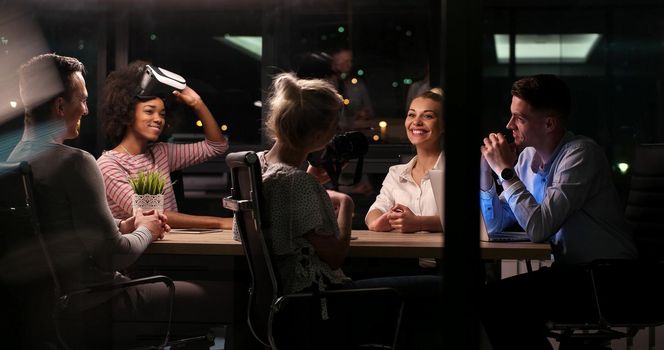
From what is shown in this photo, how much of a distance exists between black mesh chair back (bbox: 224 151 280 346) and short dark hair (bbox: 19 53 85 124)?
83 cm

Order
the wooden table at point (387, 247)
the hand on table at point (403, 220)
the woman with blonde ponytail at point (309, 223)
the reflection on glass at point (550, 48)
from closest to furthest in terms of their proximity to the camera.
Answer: the woman with blonde ponytail at point (309, 223) < the wooden table at point (387, 247) < the hand on table at point (403, 220) < the reflection on glass at point (550, 48)

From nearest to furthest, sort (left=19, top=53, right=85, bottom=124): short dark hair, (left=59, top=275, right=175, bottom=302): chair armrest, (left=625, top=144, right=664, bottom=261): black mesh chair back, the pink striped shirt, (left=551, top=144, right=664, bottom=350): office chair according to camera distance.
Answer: (left=59, top=275, right=175, bottom=302): chair armrest, (left=19, top=53, right=85, bottom=124): short dark hair, (left=551, top=144, right=664, bottom=350): office chair, the pink striped shirt, (left=625, top=144, right=664, bottom=261): black mesh chair back

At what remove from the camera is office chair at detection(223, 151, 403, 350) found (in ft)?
8.23

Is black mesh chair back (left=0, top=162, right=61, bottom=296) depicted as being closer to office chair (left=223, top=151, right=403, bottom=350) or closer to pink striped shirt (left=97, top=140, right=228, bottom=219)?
pink striped shirt (left=97, top=140, right=228, bottom=219)

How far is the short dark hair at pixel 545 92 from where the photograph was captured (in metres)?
3.39

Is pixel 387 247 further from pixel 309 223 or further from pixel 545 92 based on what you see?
pixel 545 92

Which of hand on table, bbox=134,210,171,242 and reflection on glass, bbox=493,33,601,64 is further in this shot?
reflection on glass, bbox=493,33,601,64

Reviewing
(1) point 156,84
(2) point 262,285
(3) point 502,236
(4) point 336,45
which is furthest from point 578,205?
(4) point 336,45

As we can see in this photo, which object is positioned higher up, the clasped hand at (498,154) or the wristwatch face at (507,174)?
the clasped hand at (498,154)

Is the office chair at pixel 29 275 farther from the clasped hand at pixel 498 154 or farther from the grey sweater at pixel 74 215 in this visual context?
the clasped hand at pixel 498 154

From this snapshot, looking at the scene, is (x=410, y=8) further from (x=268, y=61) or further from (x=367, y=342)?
(x=367, y=342)

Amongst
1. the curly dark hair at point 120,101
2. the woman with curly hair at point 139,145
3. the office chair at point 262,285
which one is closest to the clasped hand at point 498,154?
the office chair at point 262,285

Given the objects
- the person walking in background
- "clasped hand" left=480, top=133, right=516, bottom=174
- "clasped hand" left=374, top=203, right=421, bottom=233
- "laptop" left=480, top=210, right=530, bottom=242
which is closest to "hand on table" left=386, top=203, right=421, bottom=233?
"clasped hand" left=374, top=203, right=421, bottom=233

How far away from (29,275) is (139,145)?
1114 mm
